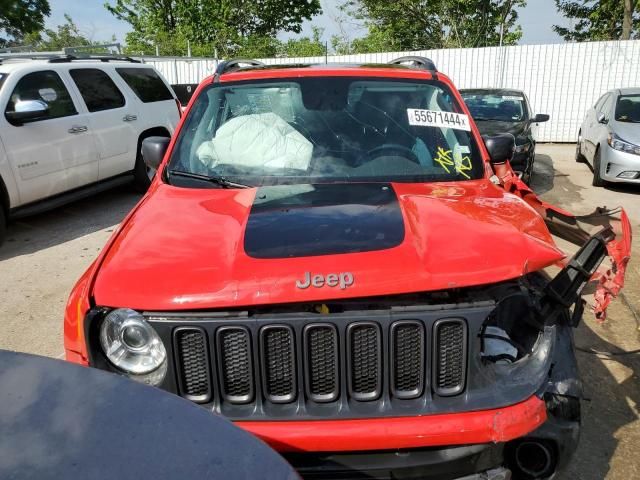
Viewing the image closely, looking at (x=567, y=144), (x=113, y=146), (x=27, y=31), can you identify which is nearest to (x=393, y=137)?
(x=113, y=146)

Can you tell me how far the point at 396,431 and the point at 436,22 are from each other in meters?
25.8

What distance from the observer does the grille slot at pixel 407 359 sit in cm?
187

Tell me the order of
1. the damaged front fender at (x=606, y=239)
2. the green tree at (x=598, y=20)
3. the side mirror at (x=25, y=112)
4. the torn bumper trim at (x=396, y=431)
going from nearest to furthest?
the torn bumper trim at (x=396, y=431) < the damaged front fender at (x=606, y=239) < the side mirror at (x=25, y=112) < the green tree at (x=598, y=20)

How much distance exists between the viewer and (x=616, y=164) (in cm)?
839

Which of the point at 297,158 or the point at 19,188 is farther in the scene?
the point at 19,188

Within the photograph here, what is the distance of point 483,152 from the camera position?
317 centimetres

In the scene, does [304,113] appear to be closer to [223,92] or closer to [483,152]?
[223,92]

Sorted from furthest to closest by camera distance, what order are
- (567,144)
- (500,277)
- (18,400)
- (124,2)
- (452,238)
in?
(124,2) < (567,144) < (452,238) < (500,277) < (18,400)

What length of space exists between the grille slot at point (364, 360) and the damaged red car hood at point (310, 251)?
0.13 meters

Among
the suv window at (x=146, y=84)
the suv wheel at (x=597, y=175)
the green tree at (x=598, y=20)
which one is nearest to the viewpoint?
the suv window at (x=146, y=84)

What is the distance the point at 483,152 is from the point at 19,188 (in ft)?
17.0

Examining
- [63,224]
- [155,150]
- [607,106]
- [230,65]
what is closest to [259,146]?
[155,150]

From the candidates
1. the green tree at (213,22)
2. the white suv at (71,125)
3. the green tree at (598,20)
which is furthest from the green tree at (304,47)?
the white suv at (71,125)

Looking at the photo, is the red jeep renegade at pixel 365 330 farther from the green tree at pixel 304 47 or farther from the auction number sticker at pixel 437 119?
the green tree at pixel 304 47
